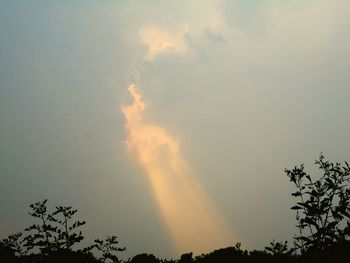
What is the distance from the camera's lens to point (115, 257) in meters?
21.6

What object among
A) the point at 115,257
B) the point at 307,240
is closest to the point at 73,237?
the point at 115,257

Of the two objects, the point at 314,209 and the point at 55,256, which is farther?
the point at 55,256

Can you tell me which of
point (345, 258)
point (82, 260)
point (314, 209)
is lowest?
point (345, 258)

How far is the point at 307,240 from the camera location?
10680 millimetres

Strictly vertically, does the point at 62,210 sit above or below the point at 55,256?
above

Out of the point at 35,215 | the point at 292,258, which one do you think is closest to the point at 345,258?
the point at 292,258

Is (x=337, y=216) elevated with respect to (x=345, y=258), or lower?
elevated

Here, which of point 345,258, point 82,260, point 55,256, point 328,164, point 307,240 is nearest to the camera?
point 345,258

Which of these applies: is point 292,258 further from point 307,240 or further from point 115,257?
point 115,257

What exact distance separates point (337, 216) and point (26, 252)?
747 inches

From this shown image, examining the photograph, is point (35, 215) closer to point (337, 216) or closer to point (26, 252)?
point (26, 252)

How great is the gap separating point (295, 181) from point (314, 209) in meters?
2.06

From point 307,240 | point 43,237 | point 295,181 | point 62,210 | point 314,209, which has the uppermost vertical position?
point 62,210

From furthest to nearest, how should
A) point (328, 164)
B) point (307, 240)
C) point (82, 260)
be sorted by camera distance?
point (82, 260), point (328, 164), point (307, 240)
